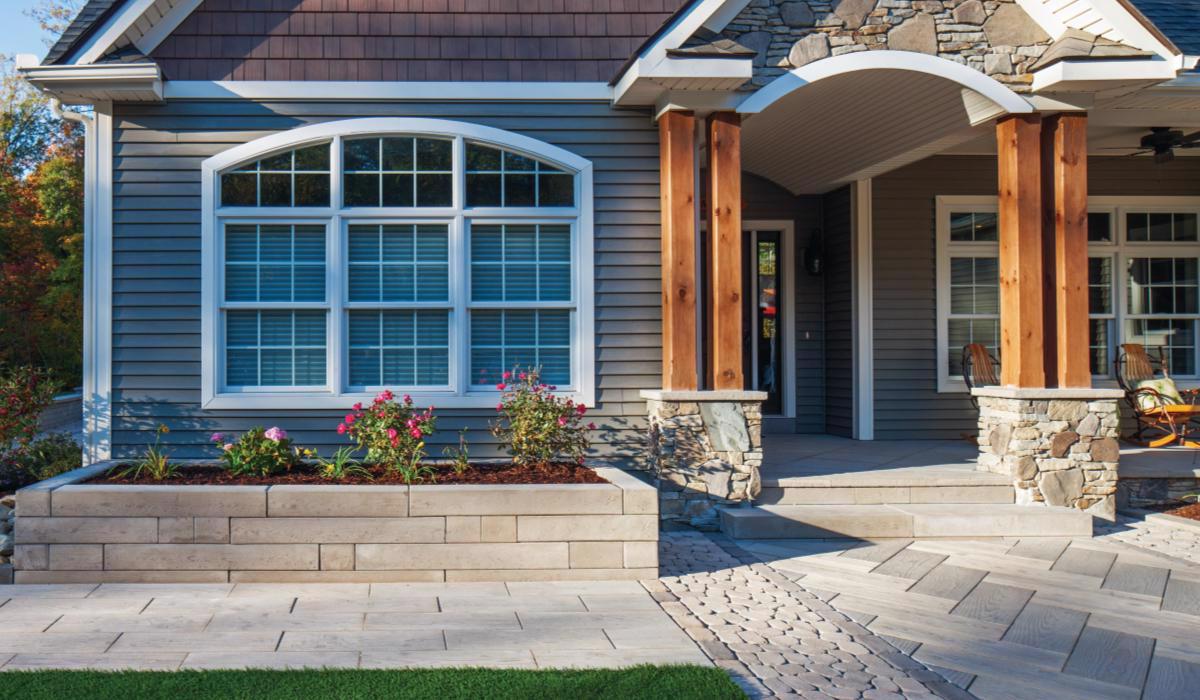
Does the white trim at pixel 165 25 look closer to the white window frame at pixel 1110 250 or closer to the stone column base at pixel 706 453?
the stone column base at pixel 706 453

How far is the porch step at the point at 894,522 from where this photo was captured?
6398 mm

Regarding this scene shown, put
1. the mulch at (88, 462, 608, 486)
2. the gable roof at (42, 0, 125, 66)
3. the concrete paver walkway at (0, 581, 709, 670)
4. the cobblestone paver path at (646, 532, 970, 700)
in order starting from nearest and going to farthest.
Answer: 1. the cobblestone paver path at (646, 532, 970, 700)
2. the concrete paver walkway at (0, 581, 709, 670)
3. the mulch at (88, 462, 608, 486)
4. the gable roof at (42, 0, 125, 66)

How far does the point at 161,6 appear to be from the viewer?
6898mm

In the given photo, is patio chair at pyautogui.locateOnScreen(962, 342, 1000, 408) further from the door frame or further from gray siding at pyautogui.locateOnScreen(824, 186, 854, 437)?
the door frame

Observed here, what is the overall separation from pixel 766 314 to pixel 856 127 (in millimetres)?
2417

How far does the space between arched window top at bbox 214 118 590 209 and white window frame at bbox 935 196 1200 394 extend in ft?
13.5

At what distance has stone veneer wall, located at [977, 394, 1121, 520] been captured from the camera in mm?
6895

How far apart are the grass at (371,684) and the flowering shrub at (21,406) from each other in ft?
12.6

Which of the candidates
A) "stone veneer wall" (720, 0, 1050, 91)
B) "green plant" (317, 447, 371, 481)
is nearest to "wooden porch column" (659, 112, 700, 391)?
"stone veneer wall" (720, 0, 1050, 91)

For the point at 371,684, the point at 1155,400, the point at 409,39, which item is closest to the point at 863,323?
the point at 1155,400

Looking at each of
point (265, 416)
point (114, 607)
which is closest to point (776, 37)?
point (265, 416)

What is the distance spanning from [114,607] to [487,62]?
4459mm

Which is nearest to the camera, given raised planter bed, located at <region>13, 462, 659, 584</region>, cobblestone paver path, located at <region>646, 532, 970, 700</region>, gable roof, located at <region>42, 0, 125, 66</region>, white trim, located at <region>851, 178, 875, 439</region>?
cobblestone paver path, located at <region>646, 532, 970, 700</region>

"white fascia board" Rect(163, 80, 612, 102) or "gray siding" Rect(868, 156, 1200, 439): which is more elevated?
"white fascia board" Rect(163, 80, 612, 102)
